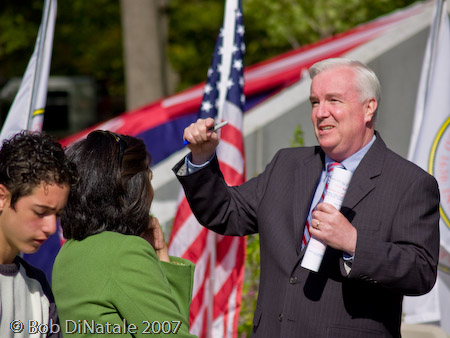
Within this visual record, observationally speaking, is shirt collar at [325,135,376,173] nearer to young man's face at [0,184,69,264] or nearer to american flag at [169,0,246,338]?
young man's face at [0,184,69,264]

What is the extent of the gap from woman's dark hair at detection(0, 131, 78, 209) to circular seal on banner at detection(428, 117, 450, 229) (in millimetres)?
2762

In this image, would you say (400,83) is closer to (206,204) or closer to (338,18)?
(206,204)

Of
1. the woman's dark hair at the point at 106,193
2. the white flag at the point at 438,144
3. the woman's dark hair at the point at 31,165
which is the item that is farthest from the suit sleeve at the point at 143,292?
the white flag at the point at 438,144

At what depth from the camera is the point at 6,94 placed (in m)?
21.3

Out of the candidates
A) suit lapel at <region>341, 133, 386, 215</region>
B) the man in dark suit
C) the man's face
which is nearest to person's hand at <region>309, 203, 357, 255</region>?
the man in dark suit

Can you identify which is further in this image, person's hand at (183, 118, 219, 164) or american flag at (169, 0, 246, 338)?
american flag at (169, 0, 246, 338)

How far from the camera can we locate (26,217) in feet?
7.73

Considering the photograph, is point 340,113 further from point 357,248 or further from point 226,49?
point 226,49

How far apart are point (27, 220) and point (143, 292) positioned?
1.49 feet

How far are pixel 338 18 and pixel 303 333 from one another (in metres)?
9.80

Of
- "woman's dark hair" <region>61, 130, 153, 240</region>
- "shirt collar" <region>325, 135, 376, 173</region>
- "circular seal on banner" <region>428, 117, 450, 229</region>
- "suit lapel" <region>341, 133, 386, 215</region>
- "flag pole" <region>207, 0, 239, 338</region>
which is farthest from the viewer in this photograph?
"flag pole" <region>207, 0, 239, 338</region>

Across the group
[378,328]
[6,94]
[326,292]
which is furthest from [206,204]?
[6,94]

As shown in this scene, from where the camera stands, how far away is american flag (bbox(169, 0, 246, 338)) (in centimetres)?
A: 461

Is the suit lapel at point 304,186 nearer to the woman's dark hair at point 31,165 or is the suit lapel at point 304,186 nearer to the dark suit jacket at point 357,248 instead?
the dark suit jacket at point 357,248
